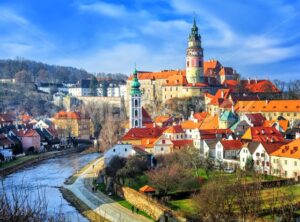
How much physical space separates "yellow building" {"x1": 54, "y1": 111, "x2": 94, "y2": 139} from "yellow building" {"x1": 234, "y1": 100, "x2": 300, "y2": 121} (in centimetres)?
2584

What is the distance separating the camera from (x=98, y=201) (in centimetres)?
2789

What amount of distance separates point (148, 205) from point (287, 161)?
1188cm

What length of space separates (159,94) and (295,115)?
28876 mm

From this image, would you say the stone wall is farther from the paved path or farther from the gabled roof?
the gabled roof

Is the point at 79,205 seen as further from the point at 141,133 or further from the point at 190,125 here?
the point at 190,125

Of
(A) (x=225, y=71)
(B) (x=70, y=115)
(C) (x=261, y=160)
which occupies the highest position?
(A) (x=225, y=71)

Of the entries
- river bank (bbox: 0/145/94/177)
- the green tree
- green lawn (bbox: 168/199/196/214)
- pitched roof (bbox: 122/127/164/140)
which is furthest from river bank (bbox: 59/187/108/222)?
the green tree

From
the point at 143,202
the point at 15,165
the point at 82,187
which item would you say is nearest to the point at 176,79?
the point at 15,165

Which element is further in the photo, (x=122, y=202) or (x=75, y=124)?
(x=75, y=124)

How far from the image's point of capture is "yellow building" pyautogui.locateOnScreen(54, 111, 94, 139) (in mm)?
71625

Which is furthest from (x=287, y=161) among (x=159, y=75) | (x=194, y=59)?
(x=159, y=75)

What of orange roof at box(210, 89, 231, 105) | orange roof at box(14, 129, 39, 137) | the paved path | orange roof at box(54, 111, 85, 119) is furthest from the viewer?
orange roof at box(54, 111, 85, 119)

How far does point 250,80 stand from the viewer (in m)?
72.4

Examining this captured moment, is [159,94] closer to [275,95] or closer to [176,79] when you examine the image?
[176,79]
